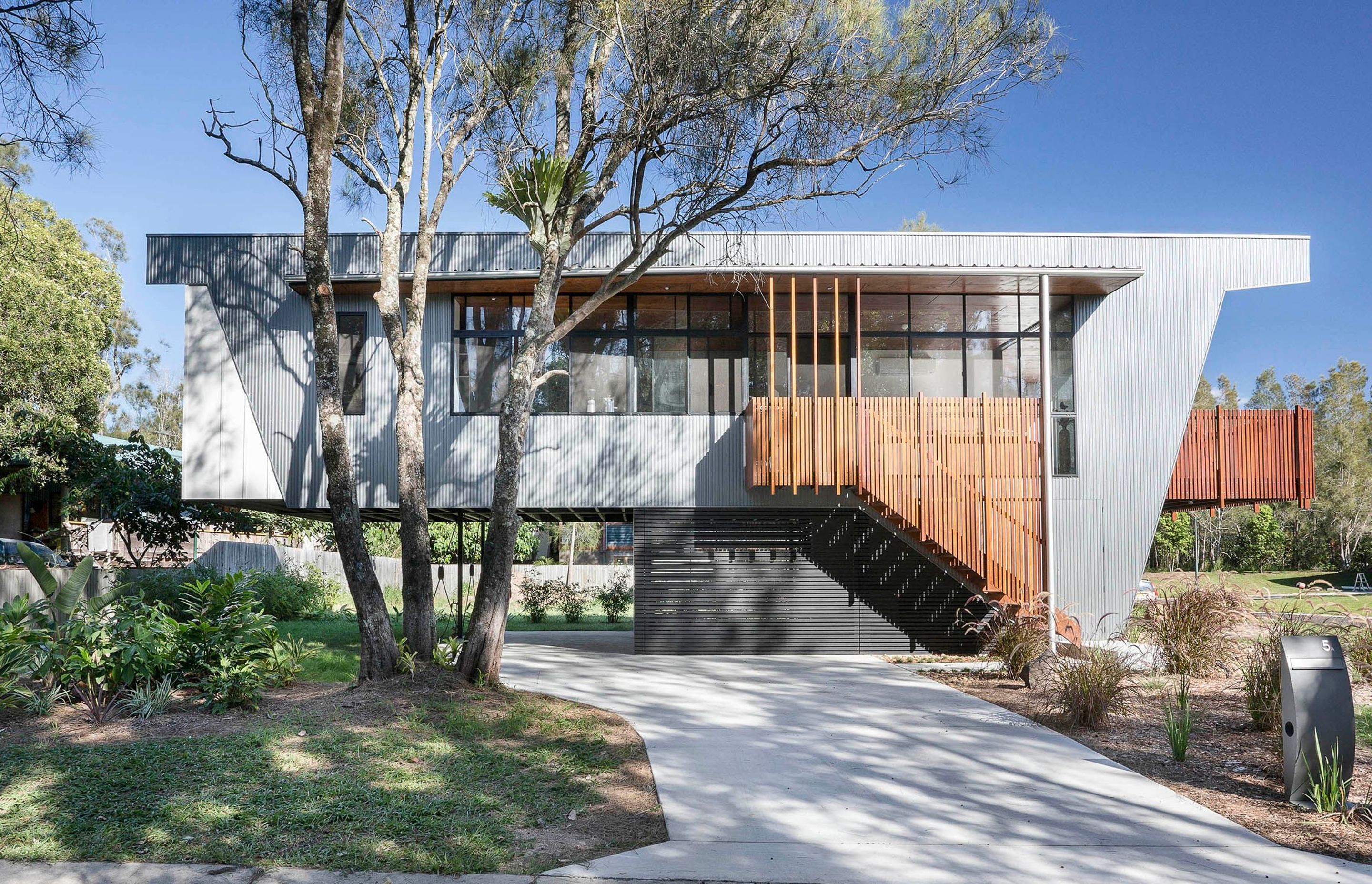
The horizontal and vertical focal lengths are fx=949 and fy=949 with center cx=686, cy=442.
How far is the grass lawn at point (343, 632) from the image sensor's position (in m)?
9.82

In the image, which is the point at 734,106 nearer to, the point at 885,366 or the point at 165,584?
the point at 885,366

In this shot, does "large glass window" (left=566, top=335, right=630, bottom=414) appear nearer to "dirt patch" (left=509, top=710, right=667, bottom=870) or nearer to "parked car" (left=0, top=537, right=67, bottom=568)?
"dirt patch" (left=509, top=710, right=667, bottom=870)

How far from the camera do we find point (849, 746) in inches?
278

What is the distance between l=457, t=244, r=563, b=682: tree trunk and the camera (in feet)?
28.7

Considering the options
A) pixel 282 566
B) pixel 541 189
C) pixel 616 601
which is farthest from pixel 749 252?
pixel 282 566

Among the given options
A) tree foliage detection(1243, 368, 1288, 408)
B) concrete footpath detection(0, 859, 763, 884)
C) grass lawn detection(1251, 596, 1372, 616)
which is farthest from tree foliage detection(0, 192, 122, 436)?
tree foliage detection(1243, 368, 1288, 408)

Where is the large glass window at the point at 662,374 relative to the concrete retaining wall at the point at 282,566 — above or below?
above

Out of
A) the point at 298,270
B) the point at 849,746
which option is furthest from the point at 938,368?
the point at 298,270

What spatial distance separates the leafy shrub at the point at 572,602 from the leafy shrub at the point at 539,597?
0.07 metres

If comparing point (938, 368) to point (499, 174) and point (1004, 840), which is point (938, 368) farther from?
point (1004, 840)

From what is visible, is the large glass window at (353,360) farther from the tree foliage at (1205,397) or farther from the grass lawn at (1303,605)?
the tree foliage at (1205,397)

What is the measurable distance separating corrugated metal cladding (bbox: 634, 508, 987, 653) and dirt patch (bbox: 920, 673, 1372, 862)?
145 inches

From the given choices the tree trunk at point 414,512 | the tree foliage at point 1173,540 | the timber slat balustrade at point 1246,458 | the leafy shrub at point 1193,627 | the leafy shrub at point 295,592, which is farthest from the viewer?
the tree foliage at point 1173,540

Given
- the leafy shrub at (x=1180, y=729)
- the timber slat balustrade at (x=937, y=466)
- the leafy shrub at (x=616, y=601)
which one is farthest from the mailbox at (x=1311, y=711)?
the leafy shrub at (x=616, y=601)
